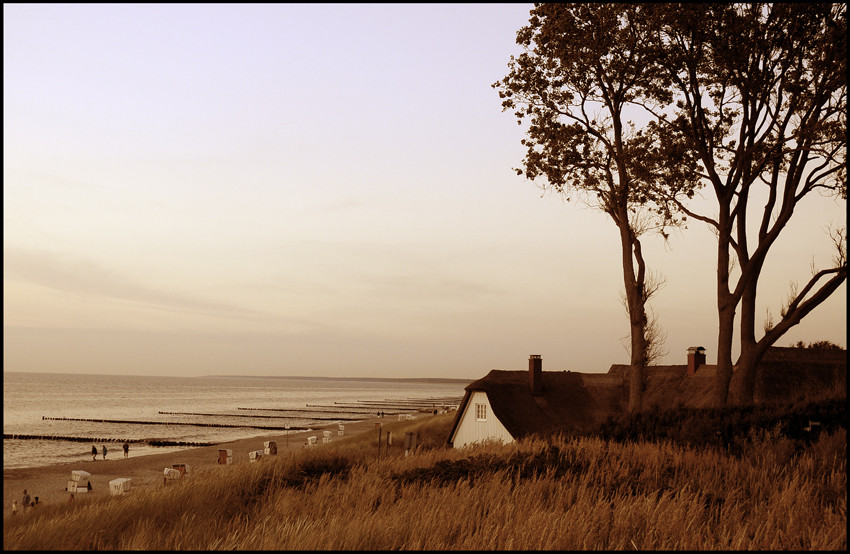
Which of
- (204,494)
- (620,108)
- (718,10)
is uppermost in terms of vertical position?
(718,10)

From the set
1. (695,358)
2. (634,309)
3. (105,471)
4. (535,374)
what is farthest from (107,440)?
(634,309)

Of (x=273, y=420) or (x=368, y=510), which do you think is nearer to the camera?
(x=368, y=510)

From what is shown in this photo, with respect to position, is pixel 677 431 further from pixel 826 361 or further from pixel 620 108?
pixel 826 361

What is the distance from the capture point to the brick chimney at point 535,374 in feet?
118

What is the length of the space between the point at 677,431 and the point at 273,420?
97.1 m

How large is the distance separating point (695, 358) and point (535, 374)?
25.7 ft

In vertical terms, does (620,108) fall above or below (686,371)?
above

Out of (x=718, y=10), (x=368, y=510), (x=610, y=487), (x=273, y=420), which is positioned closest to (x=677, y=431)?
(x=610, y=487)

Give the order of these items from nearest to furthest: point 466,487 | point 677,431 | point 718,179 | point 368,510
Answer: point 368,510, point 466,487, point 677,431, point 718,179

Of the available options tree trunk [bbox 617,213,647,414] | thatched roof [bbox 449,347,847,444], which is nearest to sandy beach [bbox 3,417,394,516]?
thatched roof [bbox 449,347,847,444]

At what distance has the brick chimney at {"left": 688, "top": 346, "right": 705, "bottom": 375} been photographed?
33719mm

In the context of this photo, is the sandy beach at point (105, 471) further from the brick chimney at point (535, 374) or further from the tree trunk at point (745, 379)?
the tree trunk at point (745, 379)

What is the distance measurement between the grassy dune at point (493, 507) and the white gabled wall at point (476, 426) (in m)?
22.4

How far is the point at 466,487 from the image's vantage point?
8.27m
